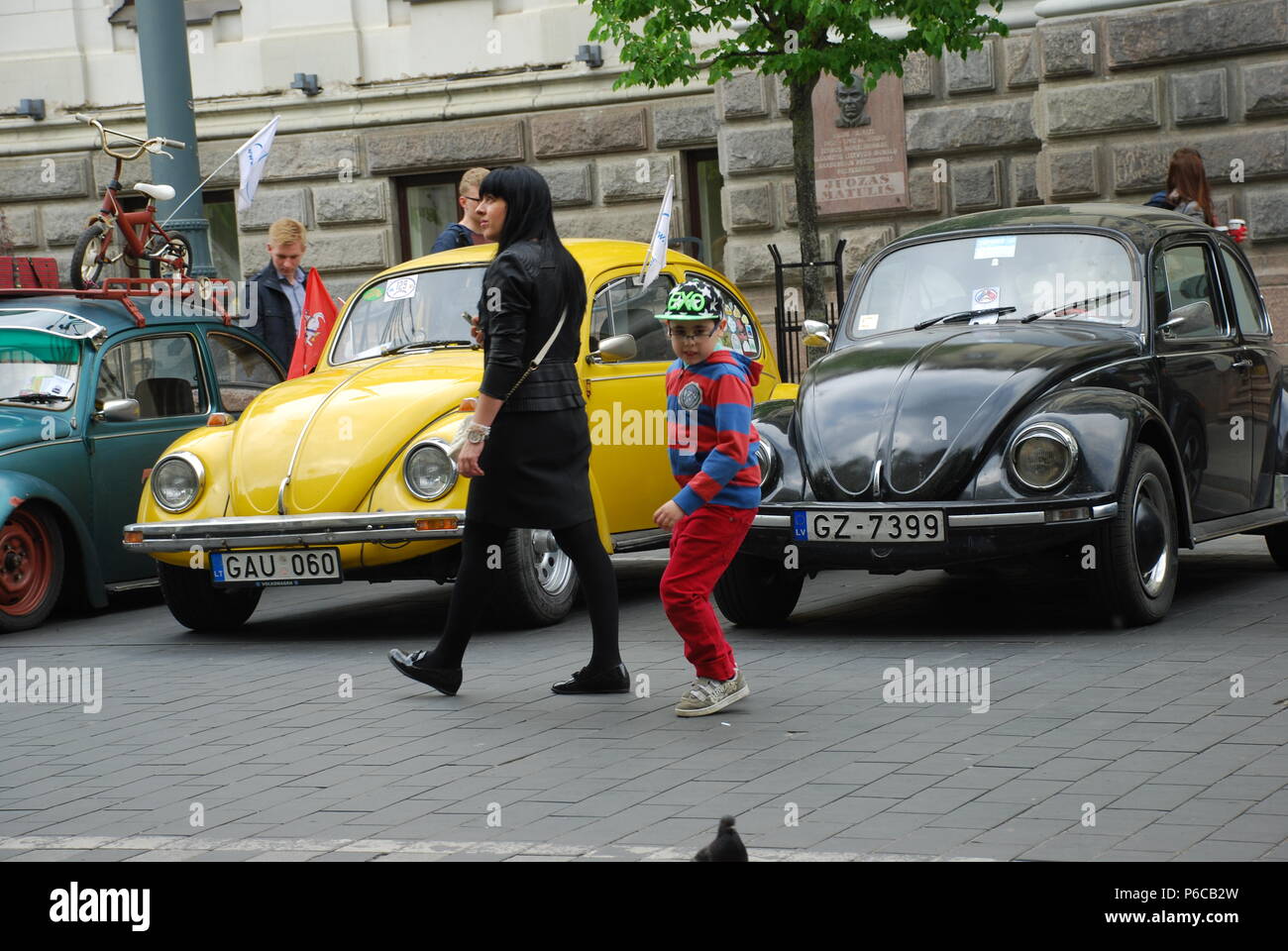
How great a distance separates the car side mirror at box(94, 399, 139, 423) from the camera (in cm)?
998

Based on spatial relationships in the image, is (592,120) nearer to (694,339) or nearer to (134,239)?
(134,239)

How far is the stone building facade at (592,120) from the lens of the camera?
1582cm

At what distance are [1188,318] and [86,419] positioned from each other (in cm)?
566

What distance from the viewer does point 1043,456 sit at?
751cm

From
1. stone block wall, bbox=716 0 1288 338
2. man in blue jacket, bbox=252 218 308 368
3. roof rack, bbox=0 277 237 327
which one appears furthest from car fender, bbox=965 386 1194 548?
stone block wall, bbox=716 0 1288 338

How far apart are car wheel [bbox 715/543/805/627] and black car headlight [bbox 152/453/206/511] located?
8.23 ft

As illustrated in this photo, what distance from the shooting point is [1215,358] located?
8836mm

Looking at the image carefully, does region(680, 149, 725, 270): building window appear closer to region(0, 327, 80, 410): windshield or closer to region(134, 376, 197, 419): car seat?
region(134, 376, 197, 419): car seat

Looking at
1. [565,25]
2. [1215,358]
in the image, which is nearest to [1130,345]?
[1215,358]

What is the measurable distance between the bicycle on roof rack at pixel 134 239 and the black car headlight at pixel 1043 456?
627 centimetres

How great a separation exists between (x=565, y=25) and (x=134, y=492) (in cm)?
1092

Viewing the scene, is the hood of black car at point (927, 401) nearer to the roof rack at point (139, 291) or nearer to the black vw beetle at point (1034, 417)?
the black vw beetle at point (1034, 417)

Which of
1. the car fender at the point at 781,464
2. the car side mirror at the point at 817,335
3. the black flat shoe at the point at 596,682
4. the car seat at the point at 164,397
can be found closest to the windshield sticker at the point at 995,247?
the car side mirror at the point at 817,335

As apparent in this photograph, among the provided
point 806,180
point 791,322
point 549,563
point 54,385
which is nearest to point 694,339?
point 549,563
